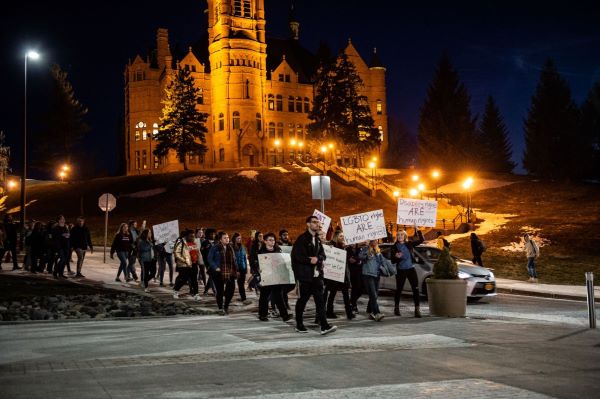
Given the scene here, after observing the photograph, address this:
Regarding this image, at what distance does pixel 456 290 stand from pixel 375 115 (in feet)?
266

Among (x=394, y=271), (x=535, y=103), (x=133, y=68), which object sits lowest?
(x=394, y=271)

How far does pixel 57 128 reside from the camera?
89.0 metres

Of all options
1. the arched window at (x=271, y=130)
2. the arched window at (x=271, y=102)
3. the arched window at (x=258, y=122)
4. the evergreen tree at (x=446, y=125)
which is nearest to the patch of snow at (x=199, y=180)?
the arched window at (x=258, y=122)

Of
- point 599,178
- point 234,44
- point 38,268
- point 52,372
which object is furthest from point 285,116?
point 52,372

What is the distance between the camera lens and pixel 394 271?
14453 millimetres

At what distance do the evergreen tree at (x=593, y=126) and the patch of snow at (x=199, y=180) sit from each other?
3954 centimetres

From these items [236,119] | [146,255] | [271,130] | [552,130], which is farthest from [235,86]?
[146,255]

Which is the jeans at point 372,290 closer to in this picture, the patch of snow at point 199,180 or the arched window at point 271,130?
the patch of snow at point 199,180

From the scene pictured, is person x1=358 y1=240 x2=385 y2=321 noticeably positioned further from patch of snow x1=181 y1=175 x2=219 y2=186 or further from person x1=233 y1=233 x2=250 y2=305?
patch of snow x1=181 y1=175 x2=219 y2=186

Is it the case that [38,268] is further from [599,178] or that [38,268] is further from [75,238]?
[599,178]

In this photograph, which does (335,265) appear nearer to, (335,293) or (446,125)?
(335,293)

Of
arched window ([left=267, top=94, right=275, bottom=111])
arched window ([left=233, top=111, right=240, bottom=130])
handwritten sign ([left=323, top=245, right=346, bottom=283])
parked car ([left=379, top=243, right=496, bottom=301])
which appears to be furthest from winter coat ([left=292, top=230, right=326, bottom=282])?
arched window ([left=267, top=94, right=275, bottom=111])

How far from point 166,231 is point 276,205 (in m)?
32.3

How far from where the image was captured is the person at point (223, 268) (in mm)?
15023
